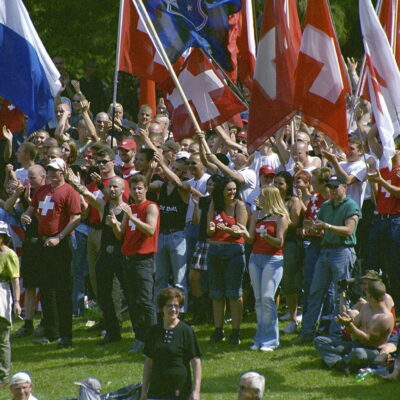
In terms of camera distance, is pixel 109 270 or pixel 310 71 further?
pixel 109 270

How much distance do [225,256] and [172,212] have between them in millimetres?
1069

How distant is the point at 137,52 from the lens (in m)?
13.3

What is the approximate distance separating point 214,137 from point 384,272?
3.53 metres

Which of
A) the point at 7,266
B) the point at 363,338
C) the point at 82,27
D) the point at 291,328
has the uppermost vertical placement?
the point at 82,27

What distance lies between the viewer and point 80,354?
44.5 ft

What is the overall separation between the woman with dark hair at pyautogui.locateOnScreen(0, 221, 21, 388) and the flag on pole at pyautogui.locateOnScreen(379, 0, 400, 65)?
4.90m

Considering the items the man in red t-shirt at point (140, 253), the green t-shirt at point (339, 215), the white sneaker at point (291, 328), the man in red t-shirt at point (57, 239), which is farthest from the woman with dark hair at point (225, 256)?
the man in red t-shirt at point (57, 239)

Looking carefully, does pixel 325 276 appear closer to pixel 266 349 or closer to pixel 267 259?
pixel 267 259

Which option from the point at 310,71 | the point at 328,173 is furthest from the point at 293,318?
the point at 310,71

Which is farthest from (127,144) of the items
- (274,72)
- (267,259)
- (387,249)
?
(387,249)

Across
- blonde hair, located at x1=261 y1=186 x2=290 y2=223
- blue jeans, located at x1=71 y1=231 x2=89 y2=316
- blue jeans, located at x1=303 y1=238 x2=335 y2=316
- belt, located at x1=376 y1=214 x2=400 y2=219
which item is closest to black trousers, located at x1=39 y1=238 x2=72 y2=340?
blue jeans, located at x1=71 y1=231 x2=89 y2=316

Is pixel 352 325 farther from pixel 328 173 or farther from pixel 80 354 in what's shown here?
pixel 80 354

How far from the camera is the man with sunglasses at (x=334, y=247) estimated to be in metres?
13.0

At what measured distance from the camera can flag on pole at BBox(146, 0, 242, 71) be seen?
43.2 ft
